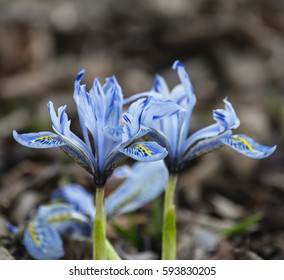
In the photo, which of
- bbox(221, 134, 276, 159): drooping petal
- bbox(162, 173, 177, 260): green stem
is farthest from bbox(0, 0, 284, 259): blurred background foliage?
bbox(221, 134, 276, 159): drooping petal

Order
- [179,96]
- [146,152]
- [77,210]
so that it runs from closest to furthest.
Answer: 1. [146,152]
2. [179,96]
3. [77,210]

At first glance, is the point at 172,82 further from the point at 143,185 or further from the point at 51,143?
the point at 51,143

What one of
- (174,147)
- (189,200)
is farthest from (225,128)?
(189,200)

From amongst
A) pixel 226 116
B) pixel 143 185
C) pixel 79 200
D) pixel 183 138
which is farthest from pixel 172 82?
pixel 226 116

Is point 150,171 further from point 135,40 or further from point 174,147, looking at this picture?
point 135,40

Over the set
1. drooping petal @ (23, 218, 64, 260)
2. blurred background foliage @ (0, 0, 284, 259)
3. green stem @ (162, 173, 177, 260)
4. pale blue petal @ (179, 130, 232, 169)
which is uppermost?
pale blue petal @ (179, 130, 232, 169)

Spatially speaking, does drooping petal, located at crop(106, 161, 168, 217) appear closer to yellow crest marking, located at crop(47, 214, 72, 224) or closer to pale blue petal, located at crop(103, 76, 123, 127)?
yellow crest marking, located at crop(47, 214, 72, 224)
